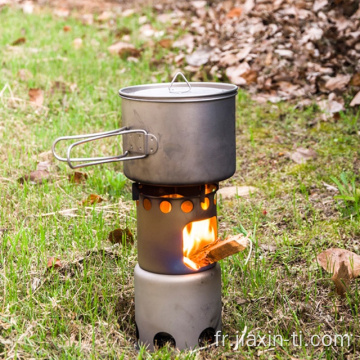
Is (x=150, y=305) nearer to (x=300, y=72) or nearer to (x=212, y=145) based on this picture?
(x=212, y=145)

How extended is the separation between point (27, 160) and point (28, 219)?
2.04 feet

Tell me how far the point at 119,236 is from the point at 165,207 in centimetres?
65

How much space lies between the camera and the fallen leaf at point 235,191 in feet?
9.95

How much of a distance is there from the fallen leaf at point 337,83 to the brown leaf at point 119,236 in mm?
2025

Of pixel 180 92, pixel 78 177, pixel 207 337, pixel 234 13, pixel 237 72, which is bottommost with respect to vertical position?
pixel 207 337

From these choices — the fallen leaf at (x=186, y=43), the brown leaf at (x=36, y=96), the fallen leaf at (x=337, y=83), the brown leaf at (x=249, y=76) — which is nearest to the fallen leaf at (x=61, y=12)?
the fallen leaf at (x=186, y=43)

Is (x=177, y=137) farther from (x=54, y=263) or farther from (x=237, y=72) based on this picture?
(x=237, y=72)

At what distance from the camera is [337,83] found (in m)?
3.96

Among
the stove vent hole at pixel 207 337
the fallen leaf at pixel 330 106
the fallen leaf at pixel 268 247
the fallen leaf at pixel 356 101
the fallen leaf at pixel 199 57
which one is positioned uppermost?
the fallen leaf at pixel 199 57

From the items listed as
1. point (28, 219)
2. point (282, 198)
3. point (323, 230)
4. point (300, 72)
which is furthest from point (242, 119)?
point (28, 219)

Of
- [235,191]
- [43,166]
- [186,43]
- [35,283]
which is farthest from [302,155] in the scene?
[186,43]

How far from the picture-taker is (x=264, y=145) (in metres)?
3.55

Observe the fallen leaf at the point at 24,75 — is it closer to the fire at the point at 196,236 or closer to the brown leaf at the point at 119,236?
the brown leaf at the point at 119,236

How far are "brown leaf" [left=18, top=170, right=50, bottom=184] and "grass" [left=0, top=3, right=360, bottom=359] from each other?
4 cm
